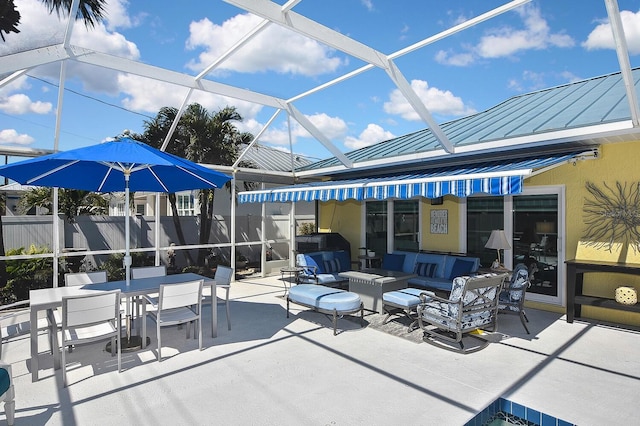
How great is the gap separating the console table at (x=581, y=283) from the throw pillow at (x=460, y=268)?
2.40 meters

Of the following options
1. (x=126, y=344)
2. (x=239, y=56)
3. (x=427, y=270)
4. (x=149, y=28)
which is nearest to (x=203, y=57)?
(x=239, y=56)

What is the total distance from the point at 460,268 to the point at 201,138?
11.0 m

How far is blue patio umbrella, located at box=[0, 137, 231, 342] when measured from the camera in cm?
594

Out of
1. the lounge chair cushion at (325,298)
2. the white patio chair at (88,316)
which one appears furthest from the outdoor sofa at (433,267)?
the white patio chair at (88,316)

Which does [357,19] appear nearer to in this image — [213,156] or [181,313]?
[181,313]

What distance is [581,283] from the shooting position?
9227mm

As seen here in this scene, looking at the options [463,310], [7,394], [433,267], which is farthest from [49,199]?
[463,310]

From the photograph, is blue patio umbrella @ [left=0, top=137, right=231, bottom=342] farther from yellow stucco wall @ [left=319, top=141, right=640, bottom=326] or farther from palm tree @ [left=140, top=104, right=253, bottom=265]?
yellow stucco wall @ [left=319, top=141, right=640, bottom=326]

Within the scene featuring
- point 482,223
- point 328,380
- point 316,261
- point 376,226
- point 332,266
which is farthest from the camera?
point 376,226

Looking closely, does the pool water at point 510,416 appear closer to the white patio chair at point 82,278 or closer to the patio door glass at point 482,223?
the patio door glass at point 482,223

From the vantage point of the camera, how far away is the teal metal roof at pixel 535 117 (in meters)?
8.75

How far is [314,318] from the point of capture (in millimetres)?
9273

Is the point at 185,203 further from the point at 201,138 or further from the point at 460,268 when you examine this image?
the point at 460,268

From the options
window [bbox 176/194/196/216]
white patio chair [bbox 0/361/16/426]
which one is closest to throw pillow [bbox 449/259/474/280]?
white patio chair [bbox 0/361/16/426]
